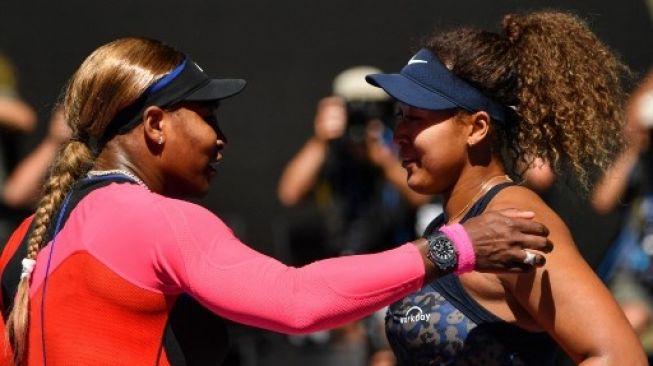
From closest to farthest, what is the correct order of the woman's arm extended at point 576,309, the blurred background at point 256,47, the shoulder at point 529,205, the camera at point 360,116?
1. the woman's arm extended at point 576,309
2. the shoulder at point 529,205
3. the camera at point 360,116
4. the blurred background at point 256,47

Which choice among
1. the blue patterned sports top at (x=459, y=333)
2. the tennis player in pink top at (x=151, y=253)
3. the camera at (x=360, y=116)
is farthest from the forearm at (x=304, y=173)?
the tennis player in pink top at (x=151, y=253)

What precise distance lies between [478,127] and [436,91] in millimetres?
125

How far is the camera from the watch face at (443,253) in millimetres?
2498

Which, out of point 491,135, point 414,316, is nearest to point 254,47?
point 491,135

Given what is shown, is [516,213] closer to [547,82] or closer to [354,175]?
[547,82]

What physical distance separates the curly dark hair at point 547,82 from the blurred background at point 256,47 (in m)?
3.07

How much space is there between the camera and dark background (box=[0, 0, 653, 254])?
6141mm

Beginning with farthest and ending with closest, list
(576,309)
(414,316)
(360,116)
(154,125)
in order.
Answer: (360,116)
(414,316)
(154,125)
(576,309)

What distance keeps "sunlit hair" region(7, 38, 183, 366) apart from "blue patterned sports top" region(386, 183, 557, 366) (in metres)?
0.74

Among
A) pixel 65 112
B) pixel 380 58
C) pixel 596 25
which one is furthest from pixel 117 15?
pixel 65 112

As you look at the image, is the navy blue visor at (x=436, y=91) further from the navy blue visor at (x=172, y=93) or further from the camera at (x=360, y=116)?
the camera at (x=360, y=116)

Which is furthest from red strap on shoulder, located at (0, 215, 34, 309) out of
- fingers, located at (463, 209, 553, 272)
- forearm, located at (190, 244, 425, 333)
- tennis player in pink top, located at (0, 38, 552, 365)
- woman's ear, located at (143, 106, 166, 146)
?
fingers, located at (463, 209, 553, 272)

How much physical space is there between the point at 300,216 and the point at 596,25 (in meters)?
1.58

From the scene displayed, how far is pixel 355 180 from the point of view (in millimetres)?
5508
